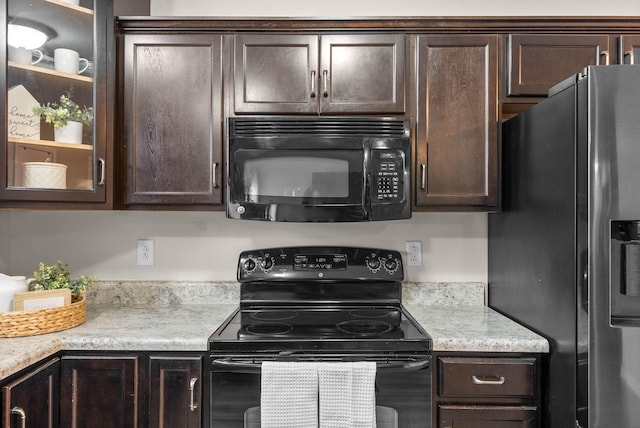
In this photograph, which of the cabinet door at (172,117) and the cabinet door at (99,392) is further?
the cabinet door at (172,117)

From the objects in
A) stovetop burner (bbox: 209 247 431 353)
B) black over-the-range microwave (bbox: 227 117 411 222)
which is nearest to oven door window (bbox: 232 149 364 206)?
black over-the-range microwave (bbox: 227 117 411 222)

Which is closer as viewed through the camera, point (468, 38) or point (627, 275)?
point (627, 275)

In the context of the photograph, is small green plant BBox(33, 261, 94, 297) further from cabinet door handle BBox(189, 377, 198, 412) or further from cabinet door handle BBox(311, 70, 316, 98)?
cabinet door handle BBox(311, 70, 316, 98)

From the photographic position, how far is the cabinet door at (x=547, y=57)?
1.72 meters

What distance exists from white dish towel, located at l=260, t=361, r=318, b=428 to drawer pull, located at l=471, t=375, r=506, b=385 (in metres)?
0.57

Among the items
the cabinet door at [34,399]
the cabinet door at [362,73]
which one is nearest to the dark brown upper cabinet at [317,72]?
the cabinet door at [362,73]

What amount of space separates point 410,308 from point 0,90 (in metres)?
1.93

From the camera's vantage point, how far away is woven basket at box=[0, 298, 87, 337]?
144 centimetres

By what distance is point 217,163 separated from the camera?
1753mm

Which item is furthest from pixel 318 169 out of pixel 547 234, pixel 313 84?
pixel 547 234

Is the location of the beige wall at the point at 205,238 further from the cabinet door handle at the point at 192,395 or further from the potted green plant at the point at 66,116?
the cabinet door handle at the point at 192,395

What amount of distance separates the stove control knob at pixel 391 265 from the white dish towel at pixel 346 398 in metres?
0.67

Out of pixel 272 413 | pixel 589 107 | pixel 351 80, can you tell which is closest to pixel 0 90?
pixel 351 80

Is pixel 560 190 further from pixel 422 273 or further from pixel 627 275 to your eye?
pixel 422 273
